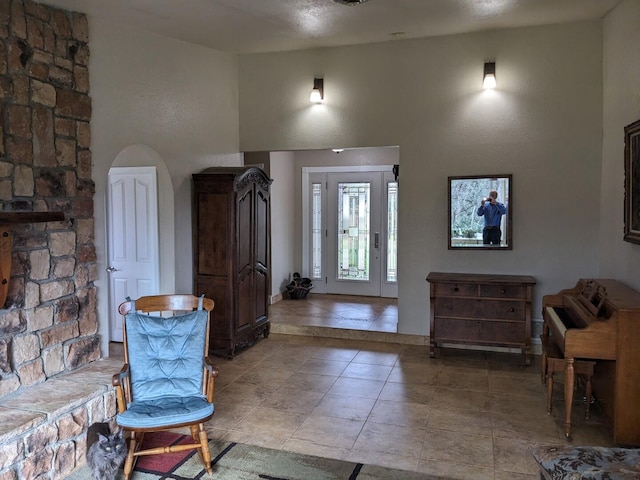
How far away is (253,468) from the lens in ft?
10.3

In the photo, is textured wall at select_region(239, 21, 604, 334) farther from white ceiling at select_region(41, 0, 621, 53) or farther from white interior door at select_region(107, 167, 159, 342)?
white interior door at select_region(107, 167, 159, 342)

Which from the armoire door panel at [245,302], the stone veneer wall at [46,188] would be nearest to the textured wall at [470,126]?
the armoire door panel at [245,302]

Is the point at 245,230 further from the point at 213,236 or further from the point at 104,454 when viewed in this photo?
the point at 104,454

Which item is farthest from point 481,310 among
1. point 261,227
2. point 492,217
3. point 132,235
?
point 132,235

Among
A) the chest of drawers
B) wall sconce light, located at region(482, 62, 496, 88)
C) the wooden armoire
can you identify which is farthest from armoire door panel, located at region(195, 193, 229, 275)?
wall sconce light, located at region(482, 62, 496, 88)

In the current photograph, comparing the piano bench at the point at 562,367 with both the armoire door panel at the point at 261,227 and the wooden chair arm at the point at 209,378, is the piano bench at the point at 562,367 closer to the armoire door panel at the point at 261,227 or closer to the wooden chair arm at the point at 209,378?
the wooden chair arm at the point at 209,378

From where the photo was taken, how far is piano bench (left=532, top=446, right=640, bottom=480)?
2.22m

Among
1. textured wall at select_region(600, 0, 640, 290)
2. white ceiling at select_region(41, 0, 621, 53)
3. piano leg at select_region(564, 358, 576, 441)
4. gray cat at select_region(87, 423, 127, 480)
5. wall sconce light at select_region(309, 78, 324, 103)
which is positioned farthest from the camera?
wall sconce light at select_region(309, 78, 324, 103)

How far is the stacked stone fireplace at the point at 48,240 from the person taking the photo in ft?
10.3

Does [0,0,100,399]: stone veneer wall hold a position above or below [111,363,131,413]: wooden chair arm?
above

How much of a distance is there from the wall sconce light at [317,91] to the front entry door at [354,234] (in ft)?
7.51


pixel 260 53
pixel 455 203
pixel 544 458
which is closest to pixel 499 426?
pixel 544 458

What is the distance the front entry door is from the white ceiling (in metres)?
2.83

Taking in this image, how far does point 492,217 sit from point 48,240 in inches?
158
